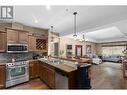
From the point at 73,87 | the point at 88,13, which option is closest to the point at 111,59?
the point at 88,13

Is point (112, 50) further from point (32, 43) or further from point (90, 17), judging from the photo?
point (32, 43)

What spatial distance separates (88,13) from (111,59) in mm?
1609

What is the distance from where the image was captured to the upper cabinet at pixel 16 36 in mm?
3498

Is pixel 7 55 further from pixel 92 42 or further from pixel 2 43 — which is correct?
pixel 92 42

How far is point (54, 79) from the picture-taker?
2684 mm

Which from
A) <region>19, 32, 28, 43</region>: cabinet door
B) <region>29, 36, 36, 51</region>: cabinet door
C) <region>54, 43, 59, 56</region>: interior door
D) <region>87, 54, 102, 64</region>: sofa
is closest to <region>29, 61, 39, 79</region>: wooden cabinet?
<region>29, 36, 36, 51</region>: cabinet door

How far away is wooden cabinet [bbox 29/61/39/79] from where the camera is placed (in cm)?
387

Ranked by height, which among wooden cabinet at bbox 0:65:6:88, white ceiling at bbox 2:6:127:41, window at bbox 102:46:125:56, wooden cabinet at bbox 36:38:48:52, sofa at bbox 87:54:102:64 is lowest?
wooden cabinet at bbox 0:65:6:88

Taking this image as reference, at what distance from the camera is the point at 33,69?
157 inches

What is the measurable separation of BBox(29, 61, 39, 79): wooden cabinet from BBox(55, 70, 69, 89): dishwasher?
5.21 ft

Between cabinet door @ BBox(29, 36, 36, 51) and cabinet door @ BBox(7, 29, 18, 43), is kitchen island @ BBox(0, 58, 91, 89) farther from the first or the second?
cabinet door @ BBox(7, 29, 18, 43)

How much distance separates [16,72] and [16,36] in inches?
45.2

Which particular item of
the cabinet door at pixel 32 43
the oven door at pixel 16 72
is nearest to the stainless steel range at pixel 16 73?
the oven door at pixel 16 72

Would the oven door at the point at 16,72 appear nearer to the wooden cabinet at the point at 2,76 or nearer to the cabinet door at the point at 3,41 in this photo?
the wooden cabinet at the point at 2,76
